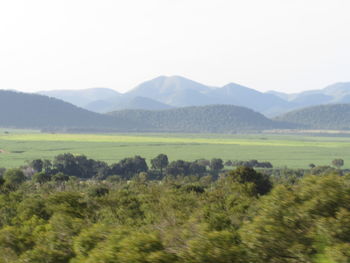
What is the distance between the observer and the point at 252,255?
16.1 m

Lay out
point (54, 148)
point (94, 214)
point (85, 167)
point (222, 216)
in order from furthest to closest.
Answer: point (54, 148)
point (85, 167)
point (94, 214)
point (222, 216)

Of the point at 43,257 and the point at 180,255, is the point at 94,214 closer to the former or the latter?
the point at 43,257

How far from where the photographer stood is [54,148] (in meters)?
179

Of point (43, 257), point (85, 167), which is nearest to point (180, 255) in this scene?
point (43, 257)

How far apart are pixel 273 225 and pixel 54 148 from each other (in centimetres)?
16749

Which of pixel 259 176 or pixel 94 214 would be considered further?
pixel 259 176

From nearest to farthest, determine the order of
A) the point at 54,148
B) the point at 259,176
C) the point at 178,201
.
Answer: the point at 178,201 → the point at 259,176 → the point at 54,148

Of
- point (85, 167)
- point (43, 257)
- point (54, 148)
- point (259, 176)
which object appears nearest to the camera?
point (43, 257)

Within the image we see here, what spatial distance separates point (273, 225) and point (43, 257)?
8.74m

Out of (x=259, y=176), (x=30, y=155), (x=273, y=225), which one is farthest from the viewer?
(x=30, y=155)

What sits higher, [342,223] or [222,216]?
[342,223]

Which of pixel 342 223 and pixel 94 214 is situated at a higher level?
pixel 342 223

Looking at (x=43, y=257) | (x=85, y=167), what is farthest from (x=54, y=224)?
(x=85, y=167)

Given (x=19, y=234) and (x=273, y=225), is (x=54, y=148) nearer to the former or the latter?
(x=19, y=234)
